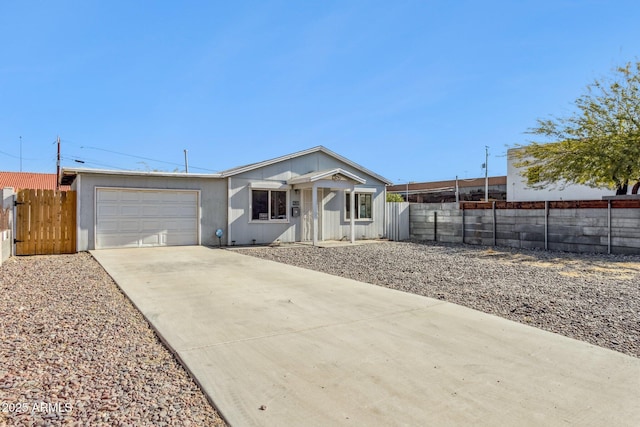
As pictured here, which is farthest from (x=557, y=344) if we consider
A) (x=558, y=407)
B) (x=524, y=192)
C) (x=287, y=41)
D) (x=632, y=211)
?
(x=524, y=192)

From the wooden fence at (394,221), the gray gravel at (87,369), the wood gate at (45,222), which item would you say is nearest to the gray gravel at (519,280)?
the wooden fence at (394,221)

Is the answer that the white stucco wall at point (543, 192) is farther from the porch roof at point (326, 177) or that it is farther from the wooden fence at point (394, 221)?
the porch roof at point (326, 177)

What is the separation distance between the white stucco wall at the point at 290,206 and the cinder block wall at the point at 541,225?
2.46 meters

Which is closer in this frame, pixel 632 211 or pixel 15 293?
pixel 15 293

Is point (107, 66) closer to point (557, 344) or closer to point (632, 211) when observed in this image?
point (557, 344)

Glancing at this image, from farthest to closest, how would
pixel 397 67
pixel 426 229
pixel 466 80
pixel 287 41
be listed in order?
pixel 426 229
pixel 466 80
pixel 397 67
pixel 287 41

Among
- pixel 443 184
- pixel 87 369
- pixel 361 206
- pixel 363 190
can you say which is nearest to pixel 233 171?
pixel 363 190

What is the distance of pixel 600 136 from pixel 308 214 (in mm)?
10943

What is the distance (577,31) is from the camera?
10.1 m

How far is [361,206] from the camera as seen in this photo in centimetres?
1653

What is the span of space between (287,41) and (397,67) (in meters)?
4.20

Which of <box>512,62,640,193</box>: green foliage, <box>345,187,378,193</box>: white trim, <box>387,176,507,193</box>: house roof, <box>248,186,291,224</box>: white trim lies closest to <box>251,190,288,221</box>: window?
<box>248,186,291,224</box>: white trim

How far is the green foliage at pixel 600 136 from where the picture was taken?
12.5 metres

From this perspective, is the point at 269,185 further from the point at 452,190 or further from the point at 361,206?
the point at 452,190
